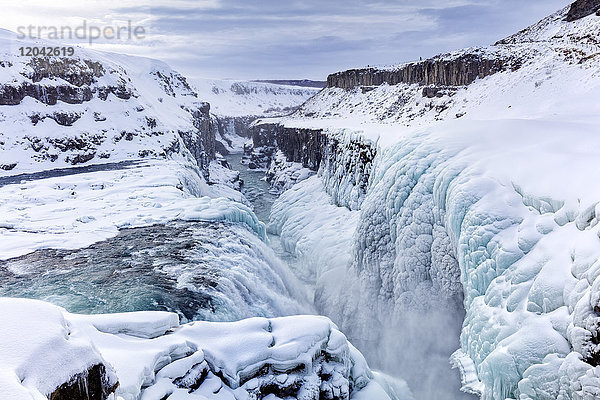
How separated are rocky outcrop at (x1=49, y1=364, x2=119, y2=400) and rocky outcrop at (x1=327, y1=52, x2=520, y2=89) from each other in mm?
34301

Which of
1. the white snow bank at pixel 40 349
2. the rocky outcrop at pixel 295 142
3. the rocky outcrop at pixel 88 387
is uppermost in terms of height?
the rocky outcrop at pixel 295 142

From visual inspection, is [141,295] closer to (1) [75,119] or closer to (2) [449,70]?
(1) [75,119]

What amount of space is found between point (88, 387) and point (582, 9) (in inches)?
1960

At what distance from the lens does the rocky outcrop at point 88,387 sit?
10.7ft

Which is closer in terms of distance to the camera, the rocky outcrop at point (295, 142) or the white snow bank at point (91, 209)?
the white snow bank at point (91, 209)

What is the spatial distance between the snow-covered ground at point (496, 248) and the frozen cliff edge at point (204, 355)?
233 centimetres

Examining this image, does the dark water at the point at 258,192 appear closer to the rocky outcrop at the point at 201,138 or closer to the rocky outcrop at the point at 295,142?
the rocky outcrop at the point at 295,142

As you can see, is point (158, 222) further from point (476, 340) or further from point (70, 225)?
point (476, 340)

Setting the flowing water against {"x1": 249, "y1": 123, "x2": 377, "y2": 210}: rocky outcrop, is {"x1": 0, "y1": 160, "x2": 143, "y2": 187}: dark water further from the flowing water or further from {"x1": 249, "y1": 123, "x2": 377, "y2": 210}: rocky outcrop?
the flowing water

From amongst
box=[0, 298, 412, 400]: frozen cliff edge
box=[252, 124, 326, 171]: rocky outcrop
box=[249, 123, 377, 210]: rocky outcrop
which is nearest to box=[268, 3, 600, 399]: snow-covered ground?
box=[0, 298, 412, 400]: frozen cliff edge

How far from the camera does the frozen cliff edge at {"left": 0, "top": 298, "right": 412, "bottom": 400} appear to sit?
3.75m

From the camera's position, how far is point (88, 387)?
3562 millimetres

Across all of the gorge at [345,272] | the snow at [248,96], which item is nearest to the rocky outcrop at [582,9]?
the gorge at [345,272]

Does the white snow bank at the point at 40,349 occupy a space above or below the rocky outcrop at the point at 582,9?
below
